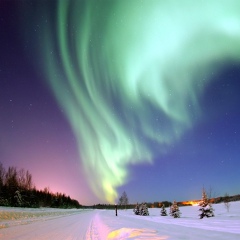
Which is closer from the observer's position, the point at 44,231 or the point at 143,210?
the point at 44,231

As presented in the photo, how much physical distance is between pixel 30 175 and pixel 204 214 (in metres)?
66.2

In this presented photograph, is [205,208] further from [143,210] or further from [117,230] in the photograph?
[117,230]

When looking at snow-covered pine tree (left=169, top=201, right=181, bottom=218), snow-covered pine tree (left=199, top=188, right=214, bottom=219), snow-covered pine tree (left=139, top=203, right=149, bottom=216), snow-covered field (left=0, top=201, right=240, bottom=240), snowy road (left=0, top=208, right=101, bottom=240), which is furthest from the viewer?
snow-covered pine tree (left=139, top=203, right=149, bottom=216)

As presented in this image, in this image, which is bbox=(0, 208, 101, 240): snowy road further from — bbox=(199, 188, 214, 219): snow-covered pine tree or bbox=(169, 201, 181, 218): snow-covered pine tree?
bbox=(169, 201, 181, 218): snow-covered pine tree

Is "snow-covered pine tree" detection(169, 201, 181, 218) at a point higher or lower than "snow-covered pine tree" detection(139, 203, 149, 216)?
lower

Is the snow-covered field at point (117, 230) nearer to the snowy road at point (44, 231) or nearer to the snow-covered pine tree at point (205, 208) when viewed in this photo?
the snowy road at point (44, 231)

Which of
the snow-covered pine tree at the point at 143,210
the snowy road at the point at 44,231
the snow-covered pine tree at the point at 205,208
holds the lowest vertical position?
the snowy road at the point at 44,231

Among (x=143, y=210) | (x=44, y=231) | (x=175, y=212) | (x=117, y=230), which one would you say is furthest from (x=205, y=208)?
(x=44, y=231)

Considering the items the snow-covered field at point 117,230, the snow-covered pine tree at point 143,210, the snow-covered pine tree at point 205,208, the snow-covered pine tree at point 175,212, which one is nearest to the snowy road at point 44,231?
the snow-covered field at point 117,230

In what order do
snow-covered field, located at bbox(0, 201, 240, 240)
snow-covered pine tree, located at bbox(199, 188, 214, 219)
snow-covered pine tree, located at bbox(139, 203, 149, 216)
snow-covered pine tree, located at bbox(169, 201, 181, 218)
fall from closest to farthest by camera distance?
snow-covered field, located at bbox(0, 201, 240, 240) → snow-covered pine tree, located at bbox(199, 188, 214, 219) → snow-covered pine tree, located at bbox(169, 201, 181, 218) → snow-covered pine tree, located at bbox(139, 203, 149, 216)

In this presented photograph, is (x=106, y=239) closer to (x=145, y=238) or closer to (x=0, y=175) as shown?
(x=145, y=238)

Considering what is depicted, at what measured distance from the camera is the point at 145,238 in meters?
9.20

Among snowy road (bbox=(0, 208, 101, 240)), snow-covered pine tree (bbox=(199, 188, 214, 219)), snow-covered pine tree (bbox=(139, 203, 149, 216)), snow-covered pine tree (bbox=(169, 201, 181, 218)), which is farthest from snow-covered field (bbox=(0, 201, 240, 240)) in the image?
snow-covered pine tree (bbox=(139, 203, 149, 216))

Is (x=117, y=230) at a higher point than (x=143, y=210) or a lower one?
lower
